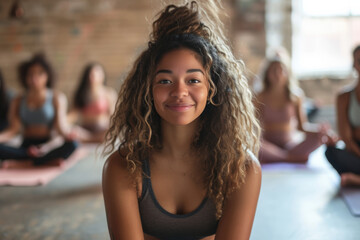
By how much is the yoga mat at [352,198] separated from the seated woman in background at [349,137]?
0.33 ft

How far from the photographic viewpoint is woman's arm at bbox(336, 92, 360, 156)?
286 centimetres

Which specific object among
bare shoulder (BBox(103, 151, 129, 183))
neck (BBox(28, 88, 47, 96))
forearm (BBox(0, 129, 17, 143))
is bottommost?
forearm (BBox(0, 129, 17, 143))

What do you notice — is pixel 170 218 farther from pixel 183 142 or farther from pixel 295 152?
pixel 295 152

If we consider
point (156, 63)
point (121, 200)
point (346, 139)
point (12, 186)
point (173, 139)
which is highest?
point (156, 63)

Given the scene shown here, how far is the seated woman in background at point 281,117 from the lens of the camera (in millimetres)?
3486

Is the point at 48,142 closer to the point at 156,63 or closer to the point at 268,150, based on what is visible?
the point at 268,150

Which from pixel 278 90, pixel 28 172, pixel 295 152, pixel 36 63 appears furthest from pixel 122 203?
pixel 36 63

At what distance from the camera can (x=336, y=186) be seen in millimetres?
2826

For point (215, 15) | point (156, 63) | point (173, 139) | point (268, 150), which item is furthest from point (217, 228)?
point (268, 150)

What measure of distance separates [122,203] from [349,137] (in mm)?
2145

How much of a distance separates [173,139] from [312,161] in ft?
8.27

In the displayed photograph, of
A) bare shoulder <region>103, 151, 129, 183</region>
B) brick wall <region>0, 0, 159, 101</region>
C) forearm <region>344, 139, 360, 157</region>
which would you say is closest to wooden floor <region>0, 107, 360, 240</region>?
forearm <region>344, 139, 360, 157</region>

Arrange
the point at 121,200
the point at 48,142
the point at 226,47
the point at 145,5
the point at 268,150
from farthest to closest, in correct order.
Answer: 1. the point at 145,5
2. the point at 48,142
3. the point at 268,150
4. the point at 226,47
5. the point at 121,200

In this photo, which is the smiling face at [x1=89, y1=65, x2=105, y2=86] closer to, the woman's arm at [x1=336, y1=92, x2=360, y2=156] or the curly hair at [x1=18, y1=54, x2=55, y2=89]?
the curly hair at [x1=18, y1=54, x2=55, y2=89]
